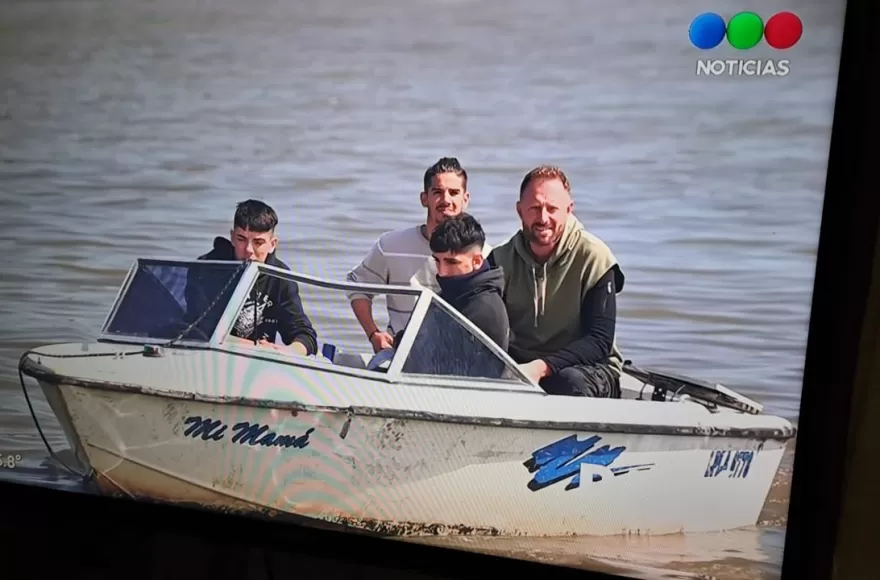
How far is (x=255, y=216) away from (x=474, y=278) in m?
0.42

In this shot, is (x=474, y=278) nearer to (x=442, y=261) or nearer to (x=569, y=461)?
(x=442, y=261)

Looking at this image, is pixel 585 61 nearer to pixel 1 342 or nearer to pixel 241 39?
pixel 241 39

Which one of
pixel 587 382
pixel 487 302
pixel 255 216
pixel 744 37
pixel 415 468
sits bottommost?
pixel 415 468

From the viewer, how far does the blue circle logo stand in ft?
4.22

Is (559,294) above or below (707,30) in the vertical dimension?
below

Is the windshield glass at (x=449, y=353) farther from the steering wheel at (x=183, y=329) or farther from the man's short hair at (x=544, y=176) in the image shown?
the steering wheel at (x=183, y=329)

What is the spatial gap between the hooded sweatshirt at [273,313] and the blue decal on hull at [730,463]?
2.31 feet

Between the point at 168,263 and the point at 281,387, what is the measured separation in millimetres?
331

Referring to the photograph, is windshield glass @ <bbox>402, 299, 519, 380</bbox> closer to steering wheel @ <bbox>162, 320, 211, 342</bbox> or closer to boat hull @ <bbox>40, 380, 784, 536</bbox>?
boat hull @ <bbox>40, 380, 784, 536</bbox>

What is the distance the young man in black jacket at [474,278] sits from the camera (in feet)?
4.63

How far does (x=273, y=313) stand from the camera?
4.88 ft

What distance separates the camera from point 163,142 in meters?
1.54

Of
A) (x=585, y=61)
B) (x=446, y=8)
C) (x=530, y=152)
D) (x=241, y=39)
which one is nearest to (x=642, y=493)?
(x=530, y=152)

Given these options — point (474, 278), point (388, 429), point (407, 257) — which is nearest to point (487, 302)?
point (474, 278)
